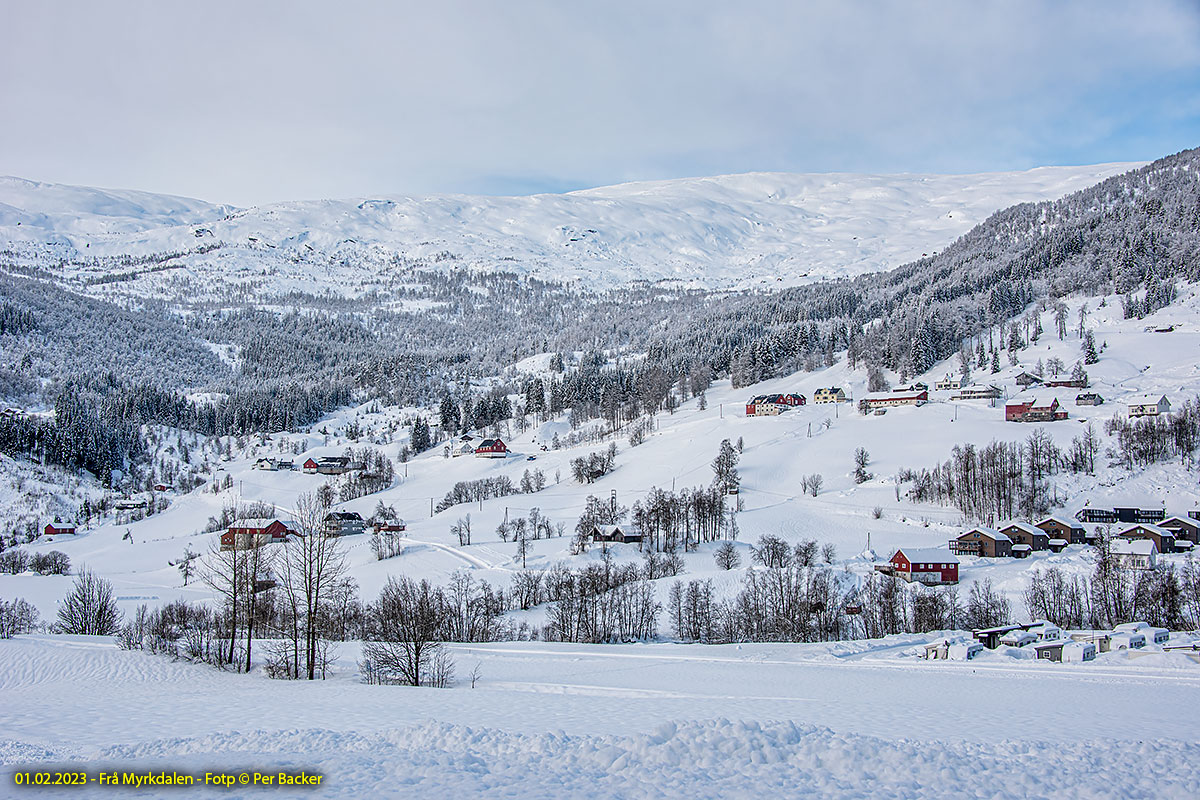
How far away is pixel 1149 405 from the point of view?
99750mm

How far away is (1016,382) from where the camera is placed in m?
131

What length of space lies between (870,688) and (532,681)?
463 inches

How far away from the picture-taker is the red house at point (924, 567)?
58.1 metres

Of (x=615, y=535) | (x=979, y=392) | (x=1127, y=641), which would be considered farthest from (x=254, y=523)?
(x=979, y=392)

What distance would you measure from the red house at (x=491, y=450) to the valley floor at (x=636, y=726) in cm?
10120

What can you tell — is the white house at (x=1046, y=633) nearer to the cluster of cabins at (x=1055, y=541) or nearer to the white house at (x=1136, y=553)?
the cluster of cabins at (x=1055, y=541)

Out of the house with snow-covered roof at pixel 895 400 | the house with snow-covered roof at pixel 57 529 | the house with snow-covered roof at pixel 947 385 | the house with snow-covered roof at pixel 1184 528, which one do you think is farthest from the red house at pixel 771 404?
the house with snow-covered roof at pixel 57 529

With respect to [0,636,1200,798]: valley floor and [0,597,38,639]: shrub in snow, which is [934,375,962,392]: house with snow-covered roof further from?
[0,597,38,639]: shrub in snow

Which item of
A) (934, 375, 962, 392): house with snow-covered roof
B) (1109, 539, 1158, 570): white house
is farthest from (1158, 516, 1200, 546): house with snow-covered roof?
(934, 375, 962, 392): house with snow-covered roof

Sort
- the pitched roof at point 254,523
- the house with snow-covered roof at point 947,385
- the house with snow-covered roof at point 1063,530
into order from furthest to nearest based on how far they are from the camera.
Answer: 1. the house with snow-covered roof at point 947,385
2. the pitched roof at point 254,523
3. the house with snow-covered roof at point 1063,530

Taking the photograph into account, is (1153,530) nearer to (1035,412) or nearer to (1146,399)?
(1146,399)

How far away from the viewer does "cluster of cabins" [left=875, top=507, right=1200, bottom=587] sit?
5884 cm

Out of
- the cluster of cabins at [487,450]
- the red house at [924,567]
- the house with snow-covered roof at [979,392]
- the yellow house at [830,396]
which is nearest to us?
the red house at [924,567]

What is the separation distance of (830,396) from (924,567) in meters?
86.3
